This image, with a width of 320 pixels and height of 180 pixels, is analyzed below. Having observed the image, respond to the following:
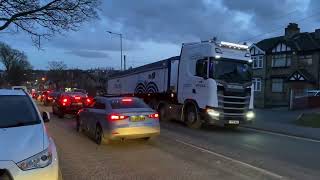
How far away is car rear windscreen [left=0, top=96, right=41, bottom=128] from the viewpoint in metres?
7.08

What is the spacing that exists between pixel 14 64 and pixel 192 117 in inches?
4309

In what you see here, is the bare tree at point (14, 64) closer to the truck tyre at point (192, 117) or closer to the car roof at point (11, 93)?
the truck tyre at point (192, 117)

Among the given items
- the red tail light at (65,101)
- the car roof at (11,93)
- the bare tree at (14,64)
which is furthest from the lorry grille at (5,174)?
the bare tree at (14,64)

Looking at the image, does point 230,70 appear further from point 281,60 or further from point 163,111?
point 281,60

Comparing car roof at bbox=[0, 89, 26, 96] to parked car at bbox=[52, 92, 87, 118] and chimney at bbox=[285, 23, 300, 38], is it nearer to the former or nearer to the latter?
parked car at bbox=[52, 92, 87, 118]

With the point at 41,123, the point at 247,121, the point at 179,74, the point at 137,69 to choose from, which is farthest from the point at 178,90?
the point at 41,123

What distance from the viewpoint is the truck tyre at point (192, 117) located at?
18.9 metres

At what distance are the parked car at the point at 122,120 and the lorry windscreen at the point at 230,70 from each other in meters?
4.85

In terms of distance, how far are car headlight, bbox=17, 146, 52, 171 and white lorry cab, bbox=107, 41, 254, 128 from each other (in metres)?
12.3

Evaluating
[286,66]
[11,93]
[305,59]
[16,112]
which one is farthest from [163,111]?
[286,66]

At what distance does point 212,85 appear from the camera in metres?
17.8

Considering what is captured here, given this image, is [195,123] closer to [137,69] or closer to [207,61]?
[207,61]

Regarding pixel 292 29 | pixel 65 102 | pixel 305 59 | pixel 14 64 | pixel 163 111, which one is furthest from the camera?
pixel 14 64

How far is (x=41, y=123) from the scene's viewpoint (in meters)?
7.08
